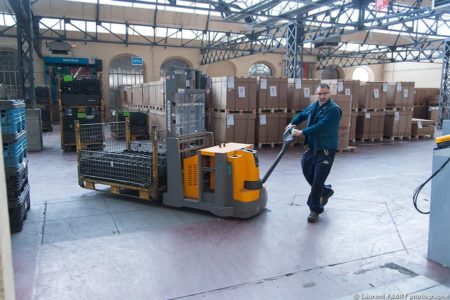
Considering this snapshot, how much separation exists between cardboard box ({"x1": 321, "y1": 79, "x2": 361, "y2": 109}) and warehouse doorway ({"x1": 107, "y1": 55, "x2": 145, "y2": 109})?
14031 millimetres

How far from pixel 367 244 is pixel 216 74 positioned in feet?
72.6

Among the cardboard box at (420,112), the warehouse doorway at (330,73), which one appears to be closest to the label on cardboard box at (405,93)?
the cardboard box at (420,112)

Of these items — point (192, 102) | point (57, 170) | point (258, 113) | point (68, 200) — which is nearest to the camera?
point (192, 102)

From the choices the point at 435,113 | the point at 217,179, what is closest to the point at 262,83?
the point at 217,179

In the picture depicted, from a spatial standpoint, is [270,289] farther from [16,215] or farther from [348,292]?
[16,215]

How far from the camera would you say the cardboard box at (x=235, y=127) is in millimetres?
9672

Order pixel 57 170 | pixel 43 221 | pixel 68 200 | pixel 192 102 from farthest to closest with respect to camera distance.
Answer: pixel 57 170 → pixel 68 200 → pixel 192 102 → pixel 43 221

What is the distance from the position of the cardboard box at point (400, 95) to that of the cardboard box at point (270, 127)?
14.2 feet

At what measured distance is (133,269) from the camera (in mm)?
3188

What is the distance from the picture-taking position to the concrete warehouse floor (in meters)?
2.90

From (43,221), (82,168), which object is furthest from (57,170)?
(43,221)

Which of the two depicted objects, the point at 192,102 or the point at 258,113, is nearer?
the point at 192,102

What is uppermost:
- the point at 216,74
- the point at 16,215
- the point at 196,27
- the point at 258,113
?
the point at 196,27

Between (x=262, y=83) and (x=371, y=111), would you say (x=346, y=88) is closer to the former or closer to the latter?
(x=371, y=111)
